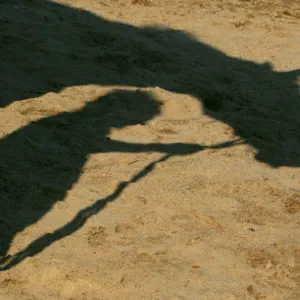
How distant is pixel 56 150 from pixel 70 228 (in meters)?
1.20

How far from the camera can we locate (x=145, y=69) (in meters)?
8.22

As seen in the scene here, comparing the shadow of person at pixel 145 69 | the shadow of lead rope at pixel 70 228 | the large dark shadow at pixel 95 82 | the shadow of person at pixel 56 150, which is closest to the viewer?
the shadow of lead rope at pixel 70 228

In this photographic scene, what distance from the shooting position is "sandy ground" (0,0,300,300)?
4.97 meters

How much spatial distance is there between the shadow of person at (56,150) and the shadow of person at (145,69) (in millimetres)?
487

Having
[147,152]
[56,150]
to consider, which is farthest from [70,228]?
[147,152]

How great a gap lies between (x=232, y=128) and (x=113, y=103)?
1.08 metres

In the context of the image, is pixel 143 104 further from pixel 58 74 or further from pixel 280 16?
pixel 280 16

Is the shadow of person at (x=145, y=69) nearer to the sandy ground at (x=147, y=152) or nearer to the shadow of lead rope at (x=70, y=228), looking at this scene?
the sandy ground at (x=147, y=152)

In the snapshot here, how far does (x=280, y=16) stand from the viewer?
10.4m

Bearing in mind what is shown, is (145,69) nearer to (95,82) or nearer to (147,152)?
(95,82)

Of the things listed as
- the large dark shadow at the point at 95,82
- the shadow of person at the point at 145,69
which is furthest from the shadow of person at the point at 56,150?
the shadow of person at the point at 145,69

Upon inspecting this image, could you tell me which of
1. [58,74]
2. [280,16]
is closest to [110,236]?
[58,74]

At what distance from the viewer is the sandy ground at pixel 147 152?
16.3 ft

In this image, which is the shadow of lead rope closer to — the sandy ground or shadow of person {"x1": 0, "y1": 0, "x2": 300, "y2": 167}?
the sandy ground
